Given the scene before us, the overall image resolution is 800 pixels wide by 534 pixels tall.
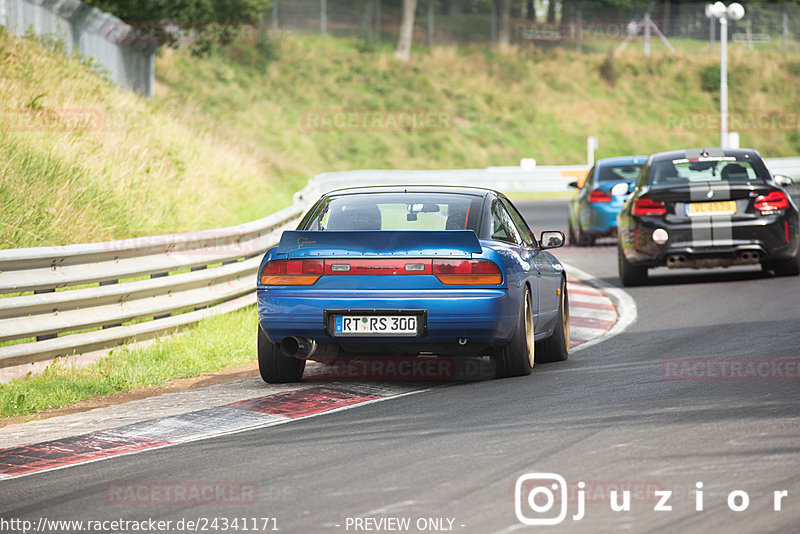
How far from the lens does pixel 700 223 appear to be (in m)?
15.0

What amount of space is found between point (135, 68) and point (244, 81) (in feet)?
79.0

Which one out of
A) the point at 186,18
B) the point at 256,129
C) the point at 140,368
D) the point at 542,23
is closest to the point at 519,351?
the point at 140,368

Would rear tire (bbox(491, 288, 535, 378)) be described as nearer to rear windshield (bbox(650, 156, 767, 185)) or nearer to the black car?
the black car

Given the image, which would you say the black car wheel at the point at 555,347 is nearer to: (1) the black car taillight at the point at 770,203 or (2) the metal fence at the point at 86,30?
(1) the black car taillight at the point at 770,203

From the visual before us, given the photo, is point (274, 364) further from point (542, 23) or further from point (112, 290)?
point (542, 23)

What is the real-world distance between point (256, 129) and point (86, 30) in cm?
2522

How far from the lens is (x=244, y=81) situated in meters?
54.2

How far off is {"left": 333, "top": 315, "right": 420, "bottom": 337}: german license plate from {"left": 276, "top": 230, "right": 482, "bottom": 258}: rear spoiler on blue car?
423 mm

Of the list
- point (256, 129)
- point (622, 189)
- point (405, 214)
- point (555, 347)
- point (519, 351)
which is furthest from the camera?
point (256, 129)

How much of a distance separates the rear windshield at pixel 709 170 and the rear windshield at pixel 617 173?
4466 millimetres

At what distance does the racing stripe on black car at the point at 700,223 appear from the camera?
49.0 ft

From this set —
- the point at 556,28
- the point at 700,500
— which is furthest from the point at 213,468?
the point at 556,28

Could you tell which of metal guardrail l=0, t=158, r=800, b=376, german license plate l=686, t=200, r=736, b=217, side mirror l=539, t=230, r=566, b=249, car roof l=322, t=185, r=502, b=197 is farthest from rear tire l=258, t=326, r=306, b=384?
german license plate l=686, t=200, r=736, b=217

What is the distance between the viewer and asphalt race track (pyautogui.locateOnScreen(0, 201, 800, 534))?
5.27 m
